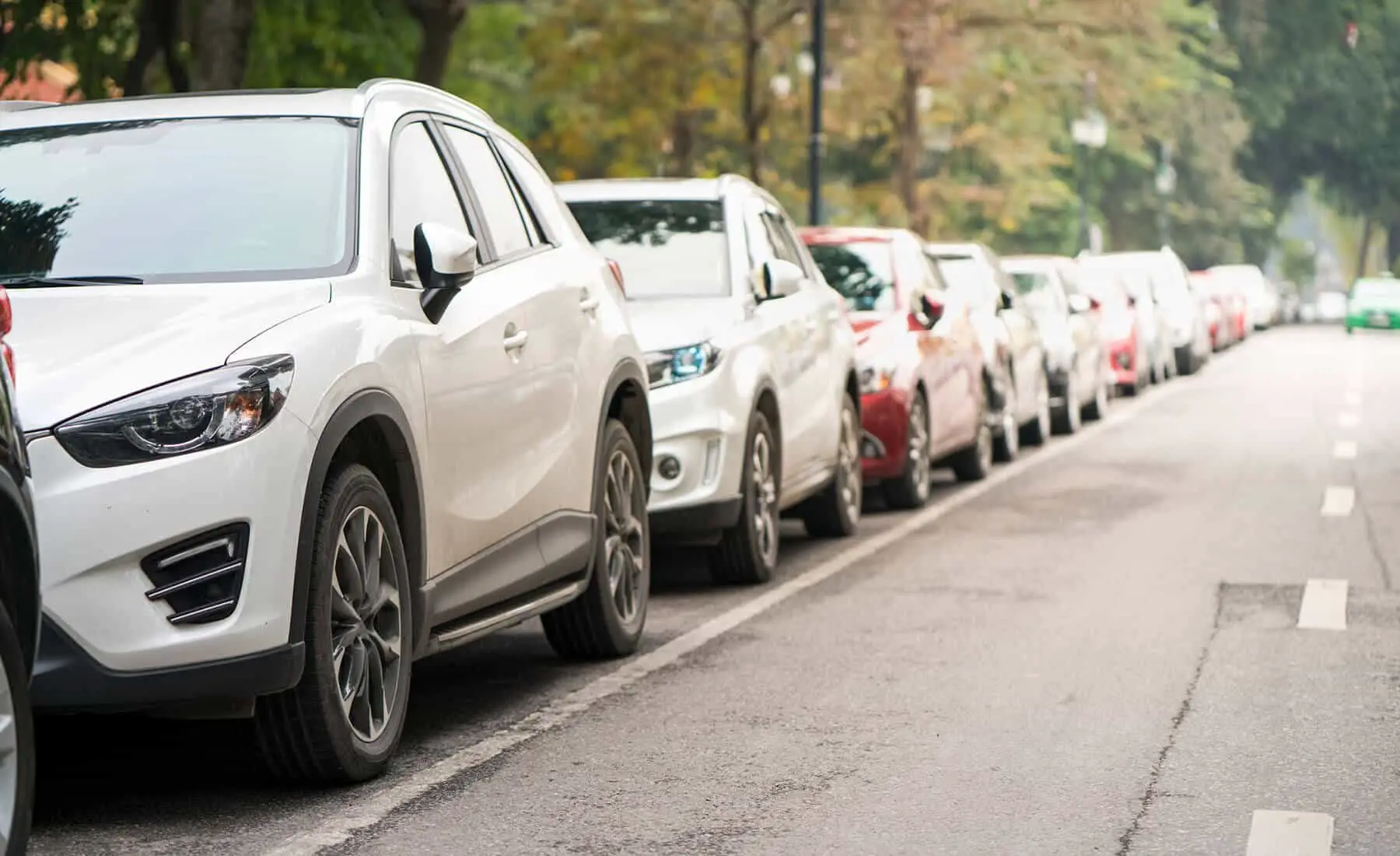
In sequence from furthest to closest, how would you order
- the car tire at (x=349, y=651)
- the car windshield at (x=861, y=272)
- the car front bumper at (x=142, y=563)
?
the car windshield at (x=861, y=272) < the car tire at (x=349, y=651) < the car front bumper at (x=142, y=563)

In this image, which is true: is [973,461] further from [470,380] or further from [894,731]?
[470,380]

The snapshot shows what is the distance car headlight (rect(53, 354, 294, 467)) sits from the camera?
216 inches

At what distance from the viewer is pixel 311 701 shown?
236 inches

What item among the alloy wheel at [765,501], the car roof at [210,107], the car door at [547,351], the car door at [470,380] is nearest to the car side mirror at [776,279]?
the alloy wheel at [765,501]

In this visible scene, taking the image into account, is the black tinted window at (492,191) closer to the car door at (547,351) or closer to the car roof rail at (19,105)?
the car door at (547,351)

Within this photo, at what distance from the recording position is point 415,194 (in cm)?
710

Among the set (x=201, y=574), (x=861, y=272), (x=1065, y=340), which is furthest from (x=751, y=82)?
(x=201, y=574)

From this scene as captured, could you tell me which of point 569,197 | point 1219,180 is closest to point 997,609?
point 569,197

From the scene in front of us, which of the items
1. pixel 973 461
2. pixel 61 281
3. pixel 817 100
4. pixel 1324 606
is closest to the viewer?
pixel 61 281

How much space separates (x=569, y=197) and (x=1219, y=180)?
65347 millimetres

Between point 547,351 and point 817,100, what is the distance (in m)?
25.3

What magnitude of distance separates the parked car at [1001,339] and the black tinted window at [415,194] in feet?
31.3

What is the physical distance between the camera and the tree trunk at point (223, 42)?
1811 centimetres

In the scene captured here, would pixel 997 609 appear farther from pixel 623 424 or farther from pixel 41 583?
pixel 41 583
